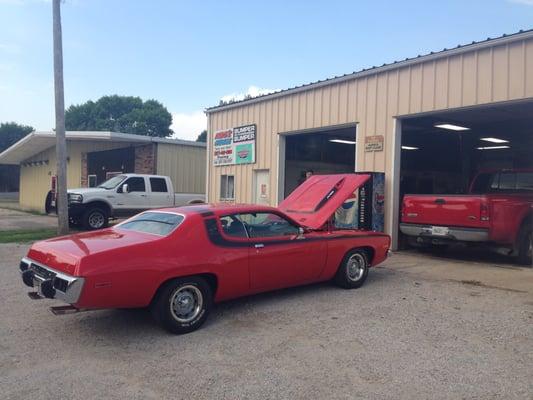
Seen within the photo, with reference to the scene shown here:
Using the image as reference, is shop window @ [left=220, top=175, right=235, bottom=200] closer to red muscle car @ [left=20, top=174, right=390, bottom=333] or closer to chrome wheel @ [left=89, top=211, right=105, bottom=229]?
chrome wheel @ [left=89, top=211, right=105, bottom=229]

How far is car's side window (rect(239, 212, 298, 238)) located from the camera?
606cm

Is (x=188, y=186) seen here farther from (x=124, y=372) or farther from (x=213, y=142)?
(x=124, y=372)

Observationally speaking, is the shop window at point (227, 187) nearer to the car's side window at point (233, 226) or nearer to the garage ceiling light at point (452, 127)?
the garage ceiling light at point (452, 127)

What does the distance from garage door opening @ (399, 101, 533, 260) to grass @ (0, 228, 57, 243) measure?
11433 millimetres

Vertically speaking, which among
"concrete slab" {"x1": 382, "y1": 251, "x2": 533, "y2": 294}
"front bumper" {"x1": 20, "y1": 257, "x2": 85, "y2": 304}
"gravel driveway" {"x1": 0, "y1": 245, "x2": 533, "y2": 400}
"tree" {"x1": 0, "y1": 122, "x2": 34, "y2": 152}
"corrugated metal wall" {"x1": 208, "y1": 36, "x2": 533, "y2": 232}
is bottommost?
"gravel driveway" {"x1": 0, "y1": 245, "x2": 533, "y2": 400}

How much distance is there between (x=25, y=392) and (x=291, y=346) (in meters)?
2.37

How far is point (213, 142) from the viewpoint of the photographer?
1684 cm

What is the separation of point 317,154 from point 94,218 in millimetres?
8564

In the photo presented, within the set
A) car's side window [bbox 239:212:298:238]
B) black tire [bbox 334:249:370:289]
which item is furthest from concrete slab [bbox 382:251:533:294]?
car's side window [bbox 239:212:298:238]

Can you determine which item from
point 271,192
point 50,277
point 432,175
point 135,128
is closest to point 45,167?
point 271,192

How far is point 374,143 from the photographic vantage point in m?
11.5

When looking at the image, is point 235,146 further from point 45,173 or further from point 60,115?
point 45,173

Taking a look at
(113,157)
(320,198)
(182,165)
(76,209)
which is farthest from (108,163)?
(320,198)

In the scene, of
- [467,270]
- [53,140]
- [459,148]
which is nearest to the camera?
[467,270]
